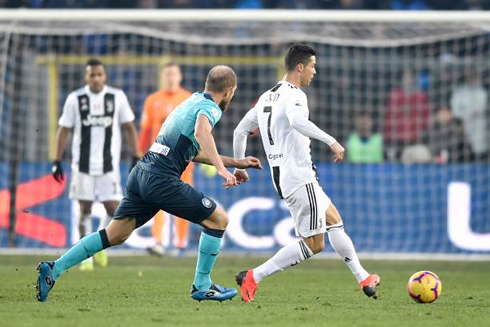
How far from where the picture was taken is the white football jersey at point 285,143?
9219mm

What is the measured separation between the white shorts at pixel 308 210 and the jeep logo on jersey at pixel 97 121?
4172 mm

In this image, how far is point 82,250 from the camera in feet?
29.0

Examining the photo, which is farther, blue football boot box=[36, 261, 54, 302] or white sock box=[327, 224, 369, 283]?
white sock box=[327, 224, 369, 283]

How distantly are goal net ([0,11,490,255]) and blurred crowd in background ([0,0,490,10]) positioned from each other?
5.86 ft

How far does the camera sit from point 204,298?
8.77 meters

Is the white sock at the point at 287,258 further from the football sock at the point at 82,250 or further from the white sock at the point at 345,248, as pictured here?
the football sock at the point at 82,250

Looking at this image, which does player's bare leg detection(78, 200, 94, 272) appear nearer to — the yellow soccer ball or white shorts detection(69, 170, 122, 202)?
white shorts detection(69, 170, 122, 202)

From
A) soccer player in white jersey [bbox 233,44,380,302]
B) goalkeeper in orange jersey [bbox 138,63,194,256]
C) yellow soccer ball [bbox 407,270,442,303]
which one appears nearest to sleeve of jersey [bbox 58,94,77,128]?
goalkeeper in orange jersey [bbox 138,63,194,256]

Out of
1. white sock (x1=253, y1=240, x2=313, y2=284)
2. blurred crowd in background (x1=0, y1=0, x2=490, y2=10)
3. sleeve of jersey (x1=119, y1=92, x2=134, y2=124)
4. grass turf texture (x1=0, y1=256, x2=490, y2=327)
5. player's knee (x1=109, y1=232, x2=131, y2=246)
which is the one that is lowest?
grass turf texture (x1=0, y1=256, x2=490, y2=327)

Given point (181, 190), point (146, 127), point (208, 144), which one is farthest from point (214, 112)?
point (146, 127)

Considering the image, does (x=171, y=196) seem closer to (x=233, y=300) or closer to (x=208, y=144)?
(x=208, y=144)

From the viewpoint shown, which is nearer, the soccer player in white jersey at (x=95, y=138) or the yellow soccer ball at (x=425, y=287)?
the yellow soccer ball at (x=425, y=287)

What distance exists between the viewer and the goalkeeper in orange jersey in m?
14.2

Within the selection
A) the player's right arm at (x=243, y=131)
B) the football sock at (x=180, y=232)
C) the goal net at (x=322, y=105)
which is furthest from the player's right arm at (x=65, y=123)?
the player's right arm at (x=243, y=131)
